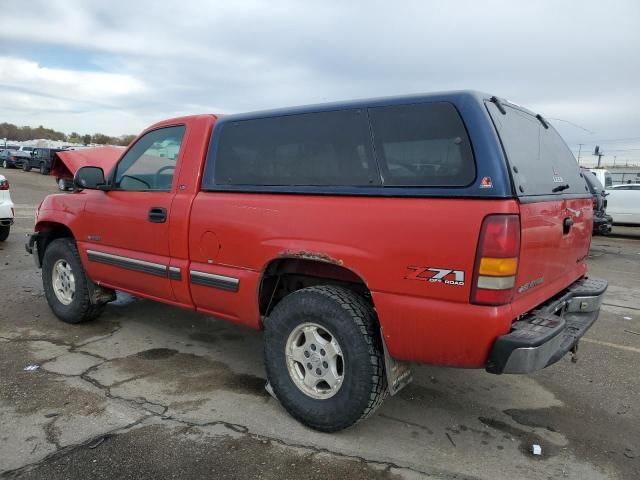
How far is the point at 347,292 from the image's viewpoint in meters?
3.16

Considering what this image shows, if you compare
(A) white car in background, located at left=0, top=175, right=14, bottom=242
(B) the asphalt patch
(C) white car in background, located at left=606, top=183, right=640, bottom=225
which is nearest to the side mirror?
(B) the asphalt patch

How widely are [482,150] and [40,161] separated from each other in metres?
38.5

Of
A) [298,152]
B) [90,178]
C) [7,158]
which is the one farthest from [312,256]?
[7,158]

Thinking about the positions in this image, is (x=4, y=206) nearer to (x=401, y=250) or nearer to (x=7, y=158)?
(x=401, y=250)

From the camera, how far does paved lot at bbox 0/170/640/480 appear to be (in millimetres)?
2863

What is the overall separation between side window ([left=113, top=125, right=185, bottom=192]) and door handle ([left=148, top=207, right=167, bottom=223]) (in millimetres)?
172

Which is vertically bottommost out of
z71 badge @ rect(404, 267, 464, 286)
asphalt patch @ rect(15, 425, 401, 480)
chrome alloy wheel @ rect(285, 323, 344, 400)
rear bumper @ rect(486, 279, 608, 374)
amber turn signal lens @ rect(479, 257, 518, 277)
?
asphalt patch @ rect(15, 425, 401, 480)

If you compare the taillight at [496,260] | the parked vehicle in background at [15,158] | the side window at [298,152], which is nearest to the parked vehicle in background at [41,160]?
the parked vehicle in background at [15,158]

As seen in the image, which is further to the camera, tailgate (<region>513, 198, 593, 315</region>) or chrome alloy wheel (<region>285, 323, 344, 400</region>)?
chrome alloy wheel (<region>285, 323, 344, 400</region>)

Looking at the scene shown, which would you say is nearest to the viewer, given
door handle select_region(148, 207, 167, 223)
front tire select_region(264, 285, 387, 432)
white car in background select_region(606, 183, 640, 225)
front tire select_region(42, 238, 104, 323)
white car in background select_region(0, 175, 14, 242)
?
front tire select_region(264, 285, 387, 432)

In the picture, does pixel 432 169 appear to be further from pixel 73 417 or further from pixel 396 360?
pixel 73 417

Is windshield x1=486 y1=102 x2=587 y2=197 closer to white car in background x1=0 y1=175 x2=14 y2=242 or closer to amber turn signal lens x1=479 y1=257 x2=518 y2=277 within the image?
amber turn signal lens x1=479 y1=257 x2=518 y2=277

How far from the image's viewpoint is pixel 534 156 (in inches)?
126

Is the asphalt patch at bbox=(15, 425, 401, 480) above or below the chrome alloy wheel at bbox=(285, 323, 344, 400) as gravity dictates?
below
